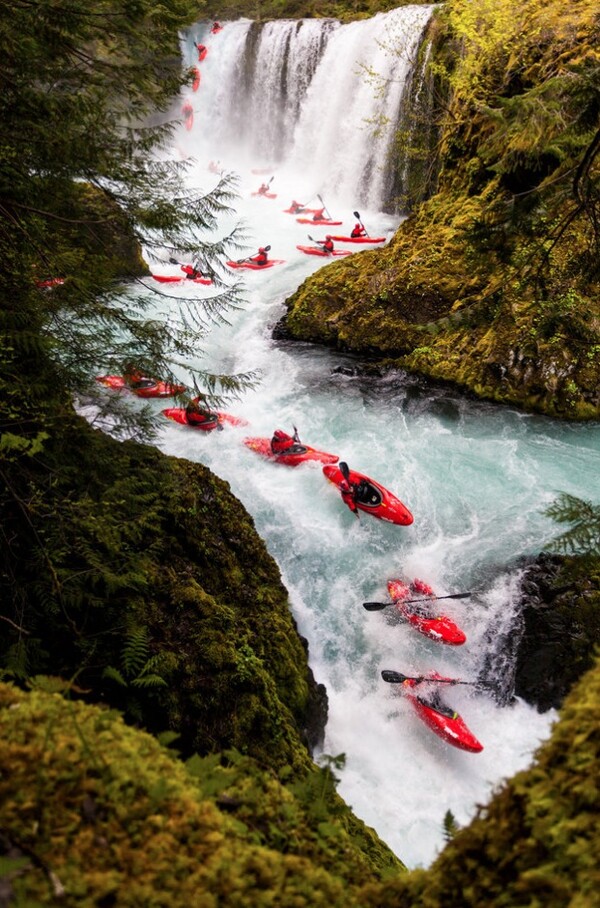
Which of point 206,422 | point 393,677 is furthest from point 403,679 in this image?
point 206,422

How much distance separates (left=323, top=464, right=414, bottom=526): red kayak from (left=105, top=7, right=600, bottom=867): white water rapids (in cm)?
24

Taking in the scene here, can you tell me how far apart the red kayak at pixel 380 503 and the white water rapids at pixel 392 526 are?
0.77ft

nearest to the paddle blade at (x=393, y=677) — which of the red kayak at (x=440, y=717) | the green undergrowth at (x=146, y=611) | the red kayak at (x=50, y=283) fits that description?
the red kayak at (x=440, y=717)

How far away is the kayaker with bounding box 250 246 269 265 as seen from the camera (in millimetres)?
18500

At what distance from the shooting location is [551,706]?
6.82 metres

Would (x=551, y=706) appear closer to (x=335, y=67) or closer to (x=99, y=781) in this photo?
(x=99, y=781)

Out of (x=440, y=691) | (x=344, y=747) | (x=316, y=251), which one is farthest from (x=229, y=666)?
(x=316, y=251)

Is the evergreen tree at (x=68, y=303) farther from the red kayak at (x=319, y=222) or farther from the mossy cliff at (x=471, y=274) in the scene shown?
the red kayak at (x=319, y=222)

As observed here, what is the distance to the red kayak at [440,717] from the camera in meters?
6.58

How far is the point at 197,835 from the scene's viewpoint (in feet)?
5.16

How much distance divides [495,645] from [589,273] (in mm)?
5292

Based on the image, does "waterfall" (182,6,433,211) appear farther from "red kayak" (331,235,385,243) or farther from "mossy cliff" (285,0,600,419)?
"mossy cliff" (285,0,600,419)

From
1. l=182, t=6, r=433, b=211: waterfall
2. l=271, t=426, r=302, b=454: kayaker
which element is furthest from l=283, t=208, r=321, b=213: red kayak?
l=271, t=426, r=302, b=454: kayaker

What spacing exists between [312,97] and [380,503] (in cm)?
2269
